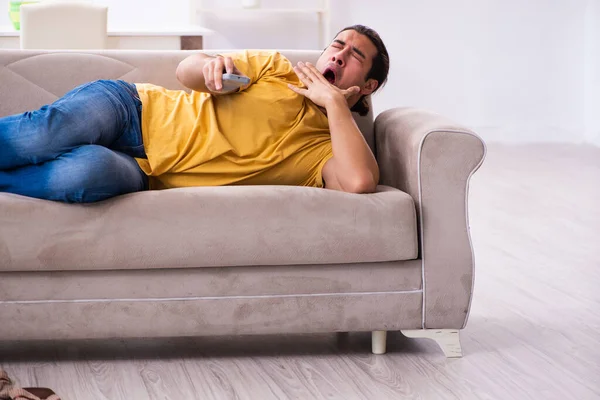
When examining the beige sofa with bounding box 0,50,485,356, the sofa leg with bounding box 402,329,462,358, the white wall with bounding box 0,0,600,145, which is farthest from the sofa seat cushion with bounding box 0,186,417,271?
the white wall with bounding box 0,0,600,145

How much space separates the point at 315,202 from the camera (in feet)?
6.44

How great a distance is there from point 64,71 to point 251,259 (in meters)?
0.90

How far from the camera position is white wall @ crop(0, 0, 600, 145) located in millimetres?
6035

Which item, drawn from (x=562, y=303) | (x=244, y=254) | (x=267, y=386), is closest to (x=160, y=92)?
(x=244, y=254)

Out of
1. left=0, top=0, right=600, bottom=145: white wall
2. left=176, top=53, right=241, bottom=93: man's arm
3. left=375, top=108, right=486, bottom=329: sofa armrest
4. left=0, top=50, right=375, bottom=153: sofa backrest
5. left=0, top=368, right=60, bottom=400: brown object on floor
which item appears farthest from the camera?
left=0, top=0, right=600, bottom=145: white wall

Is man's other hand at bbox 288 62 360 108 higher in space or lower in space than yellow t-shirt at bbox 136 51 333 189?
higher

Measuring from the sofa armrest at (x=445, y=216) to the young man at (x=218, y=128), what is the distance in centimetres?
14

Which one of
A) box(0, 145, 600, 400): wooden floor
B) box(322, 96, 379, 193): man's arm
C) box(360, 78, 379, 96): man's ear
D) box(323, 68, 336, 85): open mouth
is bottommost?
box(0, 145, 600, 400): wooden floor

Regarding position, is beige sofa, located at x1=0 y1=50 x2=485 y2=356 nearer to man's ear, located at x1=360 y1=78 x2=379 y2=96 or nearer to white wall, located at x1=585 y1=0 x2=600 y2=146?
man's ear, located at x1=360 y1=78 x2=379 y2=96

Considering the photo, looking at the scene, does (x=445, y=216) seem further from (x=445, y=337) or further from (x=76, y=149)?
(x=76, y=149)

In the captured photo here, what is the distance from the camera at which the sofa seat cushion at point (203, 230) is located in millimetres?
1905

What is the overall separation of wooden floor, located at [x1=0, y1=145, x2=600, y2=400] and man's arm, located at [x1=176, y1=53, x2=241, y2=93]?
0.65 meters

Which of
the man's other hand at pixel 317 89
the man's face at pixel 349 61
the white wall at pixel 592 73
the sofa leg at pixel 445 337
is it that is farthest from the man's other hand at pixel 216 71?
the white wall at pixel 592 73

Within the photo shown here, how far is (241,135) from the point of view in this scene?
7.25 ft
